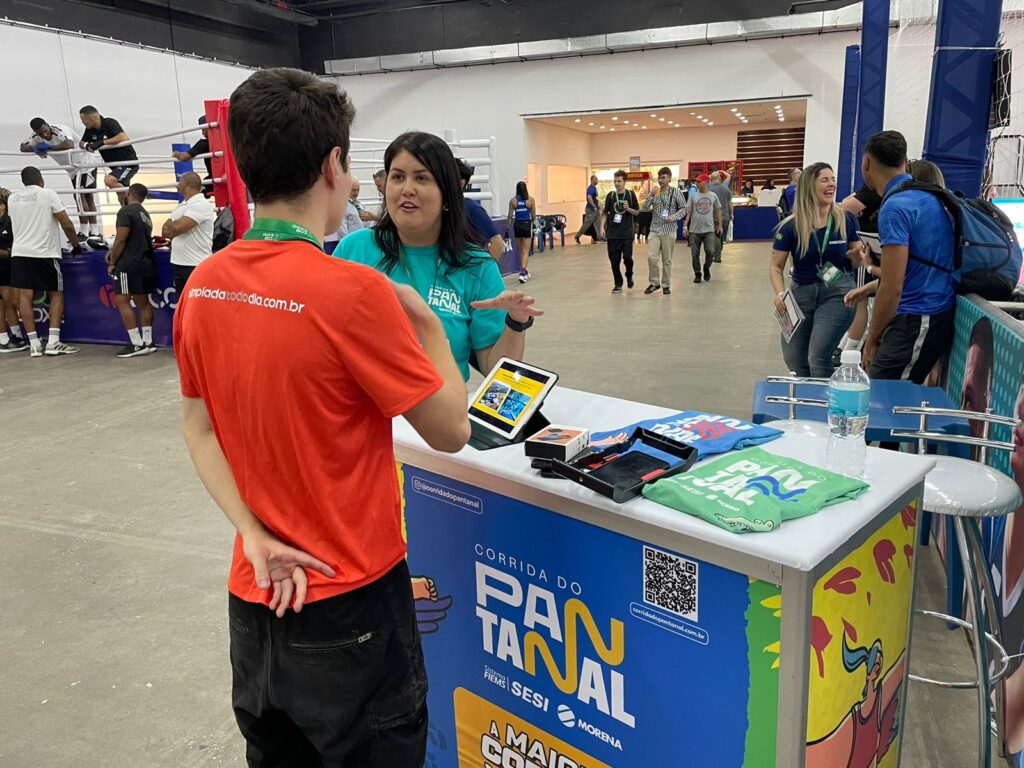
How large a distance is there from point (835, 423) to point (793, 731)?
2.10 ft

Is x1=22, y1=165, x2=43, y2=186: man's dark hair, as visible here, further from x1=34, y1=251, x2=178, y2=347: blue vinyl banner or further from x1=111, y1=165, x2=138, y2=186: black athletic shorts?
x1=111, y1=165, x2=138, y2=186: black athletic shorts

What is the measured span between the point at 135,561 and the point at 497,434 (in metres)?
2.15

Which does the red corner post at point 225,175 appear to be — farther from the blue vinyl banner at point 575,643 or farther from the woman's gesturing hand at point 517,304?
the blue vinyl banner at point 575,643

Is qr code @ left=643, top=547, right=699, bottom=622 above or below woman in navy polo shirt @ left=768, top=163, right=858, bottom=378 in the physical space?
below

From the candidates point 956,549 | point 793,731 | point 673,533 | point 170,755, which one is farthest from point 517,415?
point 956,549

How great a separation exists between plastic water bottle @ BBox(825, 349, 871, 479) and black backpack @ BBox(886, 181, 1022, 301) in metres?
1.48

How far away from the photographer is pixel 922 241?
9.05ft

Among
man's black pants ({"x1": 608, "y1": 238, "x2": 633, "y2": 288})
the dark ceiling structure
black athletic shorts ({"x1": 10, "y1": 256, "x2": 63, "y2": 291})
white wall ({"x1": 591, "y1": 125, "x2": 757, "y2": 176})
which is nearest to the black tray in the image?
black athletic shorts ({"x1": 10, "y1": 256, "x2": 63, "y2": 291})

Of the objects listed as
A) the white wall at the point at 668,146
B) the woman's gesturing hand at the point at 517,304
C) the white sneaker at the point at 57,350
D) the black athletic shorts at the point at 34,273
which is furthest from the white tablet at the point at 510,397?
the white wall at the point at 668,146

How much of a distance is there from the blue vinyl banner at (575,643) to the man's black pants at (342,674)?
0.28m

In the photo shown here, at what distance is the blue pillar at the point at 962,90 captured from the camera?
343 centimetres

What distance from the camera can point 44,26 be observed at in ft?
39.7

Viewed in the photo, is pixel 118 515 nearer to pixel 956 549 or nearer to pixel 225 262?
pixel 225 262

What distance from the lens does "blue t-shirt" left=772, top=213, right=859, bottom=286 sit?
3.71 metres
